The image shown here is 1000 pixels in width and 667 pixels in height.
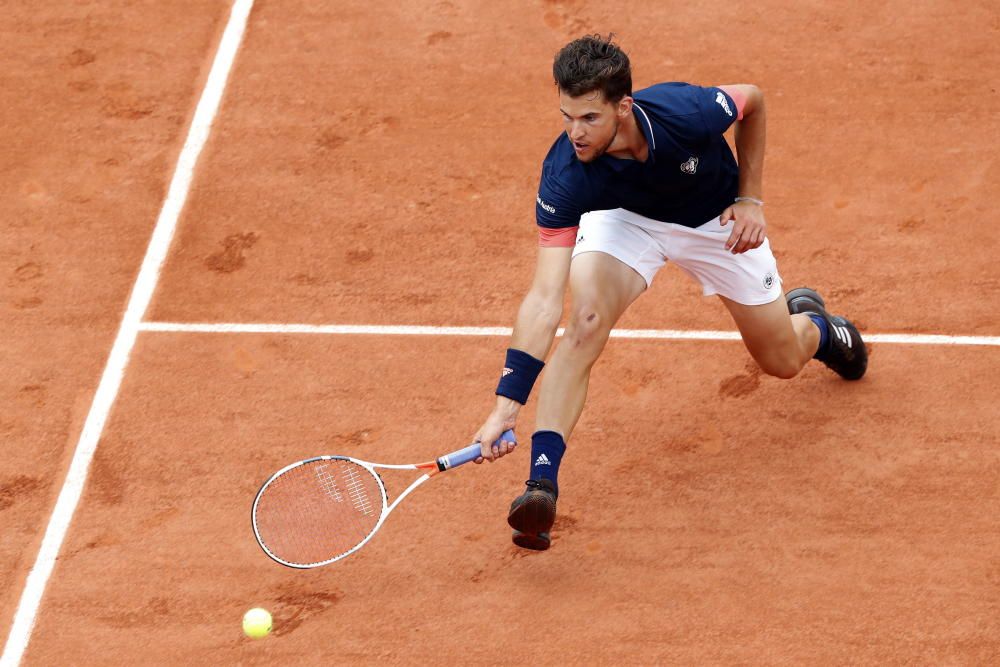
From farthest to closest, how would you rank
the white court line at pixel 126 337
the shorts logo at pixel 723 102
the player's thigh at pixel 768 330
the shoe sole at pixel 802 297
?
1. the shoe sole at pixel 802 297
2. the player's thigh at pixel 768 330
3. the white court line at pixel 126 337
4. the shorts logo at pixel 723 102

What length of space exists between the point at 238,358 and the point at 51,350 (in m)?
1.00

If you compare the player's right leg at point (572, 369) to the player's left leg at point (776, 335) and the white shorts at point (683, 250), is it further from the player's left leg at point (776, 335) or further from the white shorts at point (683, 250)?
the player's left leg at point (776, 335)

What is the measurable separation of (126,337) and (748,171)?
11.1 feet

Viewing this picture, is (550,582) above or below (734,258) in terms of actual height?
below

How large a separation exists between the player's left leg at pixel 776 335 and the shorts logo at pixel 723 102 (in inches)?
34.7

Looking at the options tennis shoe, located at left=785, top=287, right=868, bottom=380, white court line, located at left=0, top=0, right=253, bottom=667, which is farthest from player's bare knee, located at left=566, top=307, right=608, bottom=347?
white court line, located at left=0, top=0, right=253, bottom=667

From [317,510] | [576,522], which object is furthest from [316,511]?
[576,522]

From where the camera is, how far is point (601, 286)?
548 centimetres

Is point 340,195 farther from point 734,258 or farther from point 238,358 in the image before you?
point 734,258

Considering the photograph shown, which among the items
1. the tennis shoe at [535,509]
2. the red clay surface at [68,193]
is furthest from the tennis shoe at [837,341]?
the red clay surface at [68,193]

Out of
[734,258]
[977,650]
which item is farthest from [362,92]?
[977,650]

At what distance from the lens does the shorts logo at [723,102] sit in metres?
5.43

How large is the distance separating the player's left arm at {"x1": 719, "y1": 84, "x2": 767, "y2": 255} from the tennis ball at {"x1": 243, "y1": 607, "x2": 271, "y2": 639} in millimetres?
2468

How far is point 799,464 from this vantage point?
611 centimetres
